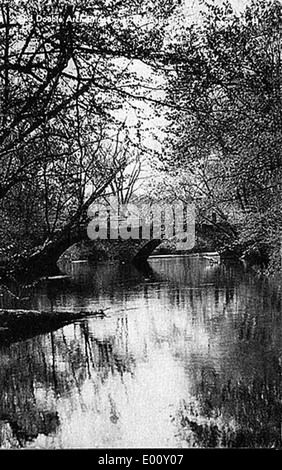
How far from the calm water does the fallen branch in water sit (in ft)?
0.68

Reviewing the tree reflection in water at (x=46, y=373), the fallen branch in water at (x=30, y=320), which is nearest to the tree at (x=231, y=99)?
the tree reflection in water at (x=46, y=373)

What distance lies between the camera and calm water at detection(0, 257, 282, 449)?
2588mm

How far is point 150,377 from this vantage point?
3.41 m

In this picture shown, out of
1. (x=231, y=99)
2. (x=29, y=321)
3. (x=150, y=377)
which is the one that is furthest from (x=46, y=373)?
(x=231, y=99)

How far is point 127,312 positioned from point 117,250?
617 cm

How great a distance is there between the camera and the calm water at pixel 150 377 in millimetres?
2588

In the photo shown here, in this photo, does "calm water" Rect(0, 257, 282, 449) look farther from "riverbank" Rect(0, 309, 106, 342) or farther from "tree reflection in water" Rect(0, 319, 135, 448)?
"riverbank" Rect(0, 309, 106, 342)

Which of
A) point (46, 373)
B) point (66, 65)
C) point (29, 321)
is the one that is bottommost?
point (46, 373)

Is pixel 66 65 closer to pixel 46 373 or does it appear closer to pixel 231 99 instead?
pixel 231 99

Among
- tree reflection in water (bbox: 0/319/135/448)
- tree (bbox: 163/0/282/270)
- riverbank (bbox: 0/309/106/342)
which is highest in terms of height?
tree (bbox: 163/0/282/270)

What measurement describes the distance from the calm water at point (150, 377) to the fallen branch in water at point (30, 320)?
0.21 m

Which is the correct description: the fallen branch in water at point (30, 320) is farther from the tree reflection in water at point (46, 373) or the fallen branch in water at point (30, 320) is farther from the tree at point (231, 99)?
the tree at point (231, 99)

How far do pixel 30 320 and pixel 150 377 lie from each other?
2.15 meters

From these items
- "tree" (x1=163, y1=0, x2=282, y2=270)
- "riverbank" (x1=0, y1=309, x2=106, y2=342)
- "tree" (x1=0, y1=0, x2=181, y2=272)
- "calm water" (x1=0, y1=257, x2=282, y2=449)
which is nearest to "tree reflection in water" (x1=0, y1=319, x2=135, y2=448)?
"calm water" (x1=0, y1=257, x2=282, y2=449)
